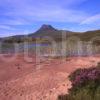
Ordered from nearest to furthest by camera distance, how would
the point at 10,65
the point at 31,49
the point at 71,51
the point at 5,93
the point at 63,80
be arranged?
the point at 5,93
the point at 63,80
the point at 10,65
the point at 71,51
the point at 31,49

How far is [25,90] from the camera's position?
1137cm

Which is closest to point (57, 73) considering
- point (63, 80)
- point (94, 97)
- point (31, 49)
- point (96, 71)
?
point (63, 80)

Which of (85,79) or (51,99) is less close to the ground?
(85,79)

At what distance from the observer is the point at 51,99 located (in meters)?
10.2

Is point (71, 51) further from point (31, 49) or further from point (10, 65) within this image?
point (10, 65)

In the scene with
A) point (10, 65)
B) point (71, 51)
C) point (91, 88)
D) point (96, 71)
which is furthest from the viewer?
point (71, 51)

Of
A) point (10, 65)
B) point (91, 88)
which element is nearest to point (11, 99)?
point (91, 88)

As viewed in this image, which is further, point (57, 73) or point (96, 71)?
point (57, 73)

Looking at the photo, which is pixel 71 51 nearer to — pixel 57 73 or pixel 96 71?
pixel 57 73

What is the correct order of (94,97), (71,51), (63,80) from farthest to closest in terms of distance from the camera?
(71,51) → (63,80) → (94,97)

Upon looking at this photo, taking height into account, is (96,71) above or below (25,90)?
above

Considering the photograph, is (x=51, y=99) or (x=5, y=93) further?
(x=5, y=93)

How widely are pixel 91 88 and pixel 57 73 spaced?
14.1 feet

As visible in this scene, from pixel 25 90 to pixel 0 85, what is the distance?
170 centimetres
